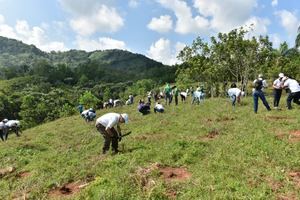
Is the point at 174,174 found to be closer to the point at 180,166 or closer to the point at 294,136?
the point at 180,166

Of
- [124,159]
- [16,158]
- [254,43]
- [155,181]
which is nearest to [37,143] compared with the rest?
[16,158]

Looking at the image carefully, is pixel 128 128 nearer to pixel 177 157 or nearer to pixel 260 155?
pixel 177 157

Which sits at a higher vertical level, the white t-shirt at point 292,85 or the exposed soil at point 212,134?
the white t-shirt at point 292,85

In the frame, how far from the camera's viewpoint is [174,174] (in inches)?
406

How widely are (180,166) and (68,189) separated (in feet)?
12.0

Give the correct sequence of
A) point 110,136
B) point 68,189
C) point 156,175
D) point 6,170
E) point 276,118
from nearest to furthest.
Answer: point 156,175 → point 68,189 → point 110,136 → point 6,170 → point 276,118

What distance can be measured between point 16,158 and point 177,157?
8782 mm

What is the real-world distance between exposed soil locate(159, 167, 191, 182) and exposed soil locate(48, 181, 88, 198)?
8.01 feet

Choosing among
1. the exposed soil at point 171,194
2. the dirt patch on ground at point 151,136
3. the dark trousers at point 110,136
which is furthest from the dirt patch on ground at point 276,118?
the exposed soil at point 171,194

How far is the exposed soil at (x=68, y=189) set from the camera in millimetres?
10041

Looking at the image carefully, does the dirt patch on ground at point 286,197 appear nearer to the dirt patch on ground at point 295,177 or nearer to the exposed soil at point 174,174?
the dirt patch on ground at point 295,177

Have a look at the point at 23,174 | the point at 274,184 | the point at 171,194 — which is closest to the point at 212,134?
the point at 274,184

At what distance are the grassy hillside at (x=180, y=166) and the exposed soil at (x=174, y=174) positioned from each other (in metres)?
0.03

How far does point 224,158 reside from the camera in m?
11.1
